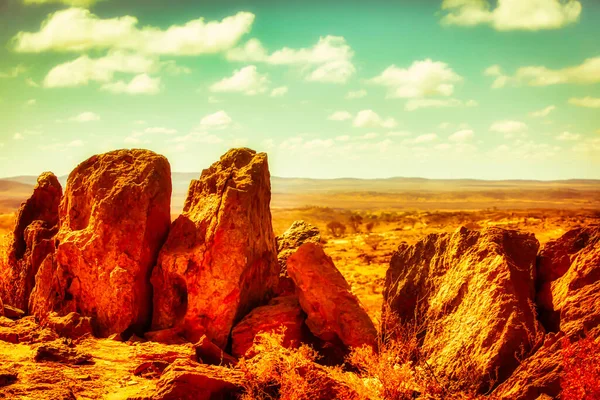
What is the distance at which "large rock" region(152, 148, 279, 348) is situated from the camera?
10188 mm

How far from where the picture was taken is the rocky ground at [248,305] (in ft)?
24.2

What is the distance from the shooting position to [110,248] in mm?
10578

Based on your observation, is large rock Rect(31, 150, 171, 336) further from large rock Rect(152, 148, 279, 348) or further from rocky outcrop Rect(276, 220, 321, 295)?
rocky outcrop Rect(276, 220, 321, 295)

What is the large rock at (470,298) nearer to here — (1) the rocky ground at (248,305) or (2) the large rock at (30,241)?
(1) the rocky ground at (248,305)

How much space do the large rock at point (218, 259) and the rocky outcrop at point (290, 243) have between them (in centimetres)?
63

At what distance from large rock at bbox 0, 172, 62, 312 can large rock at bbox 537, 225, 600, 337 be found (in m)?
9.99

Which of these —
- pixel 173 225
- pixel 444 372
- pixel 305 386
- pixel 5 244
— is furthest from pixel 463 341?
pixel 5 244

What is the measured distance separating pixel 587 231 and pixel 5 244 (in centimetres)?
1241

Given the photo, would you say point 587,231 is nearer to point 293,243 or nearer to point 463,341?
point 463,341

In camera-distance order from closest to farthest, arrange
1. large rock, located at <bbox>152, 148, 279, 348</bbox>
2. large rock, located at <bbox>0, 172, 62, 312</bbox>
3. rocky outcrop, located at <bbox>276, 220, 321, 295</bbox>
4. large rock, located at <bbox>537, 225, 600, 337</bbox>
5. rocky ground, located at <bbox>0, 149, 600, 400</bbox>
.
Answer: large rock, located at <bbox>537, 225, 600, 337</bbox> < rocky ground, located at <bbox>0, 149, 600, 400</bbox> < large rock, located at <bbox>152, 148, 279, 348</bbox> < large rock, located at <bbox>0, 172, 62, 312</bbox> < rocky outcrop, located at <bbox>276, 220, 321, 295</bbox>

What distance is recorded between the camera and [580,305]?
730 centimetres

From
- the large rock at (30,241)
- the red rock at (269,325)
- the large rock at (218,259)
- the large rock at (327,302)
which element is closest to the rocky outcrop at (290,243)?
the large rock at (218,259)

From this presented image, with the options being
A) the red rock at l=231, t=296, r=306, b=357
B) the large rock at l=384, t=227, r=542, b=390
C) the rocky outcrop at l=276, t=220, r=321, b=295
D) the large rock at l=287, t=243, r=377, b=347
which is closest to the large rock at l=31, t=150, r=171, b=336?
the red rock at l=231, t=296, r=306, b=357

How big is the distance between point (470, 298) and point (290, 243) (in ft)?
20.7
